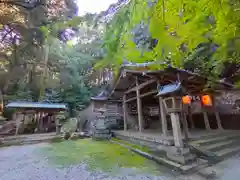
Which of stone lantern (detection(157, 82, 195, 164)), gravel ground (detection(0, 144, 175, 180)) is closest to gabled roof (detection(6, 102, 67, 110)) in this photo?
gravel ground (detection(0, 144, 175, 180))

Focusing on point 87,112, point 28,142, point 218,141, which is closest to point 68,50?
point 87,112

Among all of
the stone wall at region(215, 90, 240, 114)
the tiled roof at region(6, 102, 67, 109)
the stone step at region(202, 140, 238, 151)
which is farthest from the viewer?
the tiled roof at region(6, 102, 67, 109)

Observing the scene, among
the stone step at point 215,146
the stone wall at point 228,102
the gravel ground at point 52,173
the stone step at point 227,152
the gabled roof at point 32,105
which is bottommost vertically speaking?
the gravel ground at point 52,173

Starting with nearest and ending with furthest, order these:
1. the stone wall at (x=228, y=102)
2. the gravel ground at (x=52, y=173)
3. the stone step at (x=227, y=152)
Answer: the gravel ground at (x=52, y=173) → the stone step at (x=227, y=152) → the stone wall at (x=228, y=102)

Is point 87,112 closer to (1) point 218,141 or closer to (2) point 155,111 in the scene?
(2) point 155,111

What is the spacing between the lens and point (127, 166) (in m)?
4.05

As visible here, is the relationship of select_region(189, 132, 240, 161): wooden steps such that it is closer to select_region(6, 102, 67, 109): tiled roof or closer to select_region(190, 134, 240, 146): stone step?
select_region(190, 134, 240, 146): stone step

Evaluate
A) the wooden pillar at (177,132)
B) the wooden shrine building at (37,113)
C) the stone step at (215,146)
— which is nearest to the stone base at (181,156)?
the wooden pillar at (177,132)

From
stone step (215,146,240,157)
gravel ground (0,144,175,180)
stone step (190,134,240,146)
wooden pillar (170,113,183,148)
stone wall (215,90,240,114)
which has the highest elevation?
stone wall (215,90,240,114)

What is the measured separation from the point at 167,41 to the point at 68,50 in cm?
1576

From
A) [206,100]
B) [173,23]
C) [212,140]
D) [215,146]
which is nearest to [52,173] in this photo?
[173,23]

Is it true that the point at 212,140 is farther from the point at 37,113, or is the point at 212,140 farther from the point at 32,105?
the point at 37,113

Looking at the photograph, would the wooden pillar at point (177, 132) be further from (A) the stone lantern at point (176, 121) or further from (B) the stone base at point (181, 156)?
(B) the stone base at point (181, 156)

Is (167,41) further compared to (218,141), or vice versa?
(218,141)
